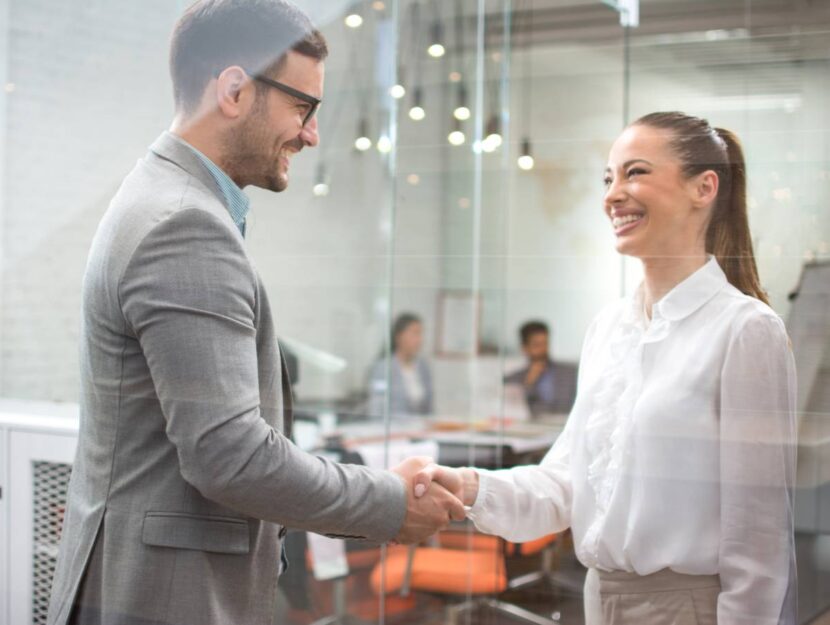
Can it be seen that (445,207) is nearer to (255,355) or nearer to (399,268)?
(399,268)

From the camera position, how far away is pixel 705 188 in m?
1.49

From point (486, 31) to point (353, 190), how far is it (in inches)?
99.2

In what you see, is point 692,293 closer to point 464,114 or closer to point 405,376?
point 405,376

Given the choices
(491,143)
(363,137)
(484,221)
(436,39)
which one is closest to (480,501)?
(484,221)

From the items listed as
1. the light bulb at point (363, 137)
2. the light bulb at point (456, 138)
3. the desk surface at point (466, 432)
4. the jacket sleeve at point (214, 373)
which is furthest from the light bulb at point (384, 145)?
the jacket sleeve at point (214, 373)

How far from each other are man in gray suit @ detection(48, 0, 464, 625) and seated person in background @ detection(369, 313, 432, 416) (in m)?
4.38

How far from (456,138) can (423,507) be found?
5.24 metres

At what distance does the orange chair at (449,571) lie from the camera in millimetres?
3371

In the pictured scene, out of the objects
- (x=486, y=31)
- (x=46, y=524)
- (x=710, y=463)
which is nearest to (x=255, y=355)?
(x=710, y=463)

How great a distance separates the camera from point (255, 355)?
1.42 metres

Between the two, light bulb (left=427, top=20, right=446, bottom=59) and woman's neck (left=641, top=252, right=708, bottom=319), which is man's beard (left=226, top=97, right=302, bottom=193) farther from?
light bulb (left=427, top=20, right=446, bottom=59)

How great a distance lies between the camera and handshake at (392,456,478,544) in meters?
1.52

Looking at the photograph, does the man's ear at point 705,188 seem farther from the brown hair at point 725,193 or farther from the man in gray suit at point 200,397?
the man in gray suit at point 200,397

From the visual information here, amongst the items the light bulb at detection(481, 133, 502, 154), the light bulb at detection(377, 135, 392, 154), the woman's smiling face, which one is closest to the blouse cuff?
the woman's smiling face
